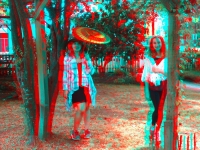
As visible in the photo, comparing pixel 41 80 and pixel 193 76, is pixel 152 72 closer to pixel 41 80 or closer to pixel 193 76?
pixel 41 80

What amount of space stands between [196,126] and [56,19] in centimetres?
324

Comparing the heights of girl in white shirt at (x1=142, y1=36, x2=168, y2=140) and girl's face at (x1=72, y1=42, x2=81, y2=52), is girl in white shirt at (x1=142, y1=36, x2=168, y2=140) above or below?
below

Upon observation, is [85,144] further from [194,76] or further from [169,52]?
[194,76]

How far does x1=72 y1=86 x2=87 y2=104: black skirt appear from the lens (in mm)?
5531

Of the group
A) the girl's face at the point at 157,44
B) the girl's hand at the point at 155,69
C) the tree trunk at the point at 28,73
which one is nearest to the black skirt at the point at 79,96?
the tree trunk at the point at 28,73

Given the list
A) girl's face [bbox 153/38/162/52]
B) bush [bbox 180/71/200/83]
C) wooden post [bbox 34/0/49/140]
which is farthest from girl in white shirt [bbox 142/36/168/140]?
bush [bbox 180/71/200/83]

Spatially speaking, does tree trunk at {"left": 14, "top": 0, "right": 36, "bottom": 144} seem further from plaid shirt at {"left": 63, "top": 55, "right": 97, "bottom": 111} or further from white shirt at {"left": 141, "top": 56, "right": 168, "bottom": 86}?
white shirt at {"left": 141, "top": 56, "right": 168, "bottom": 86}

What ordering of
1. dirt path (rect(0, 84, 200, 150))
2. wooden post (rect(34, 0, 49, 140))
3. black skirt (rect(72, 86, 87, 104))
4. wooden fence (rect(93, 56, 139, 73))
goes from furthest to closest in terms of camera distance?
wooden fence (rect(93, 56, 139, 73))
black skirt (rect(72, 86, 87, 104))
dirt path (rect(0, 84, 200, 150))
wooden post (rect(34, 0, 49, 140))

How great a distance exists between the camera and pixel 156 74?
18.2 ft

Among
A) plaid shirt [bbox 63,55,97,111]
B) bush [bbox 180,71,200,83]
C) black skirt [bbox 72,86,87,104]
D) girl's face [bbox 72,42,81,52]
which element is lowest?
bush [bbox 180,71,200,83]

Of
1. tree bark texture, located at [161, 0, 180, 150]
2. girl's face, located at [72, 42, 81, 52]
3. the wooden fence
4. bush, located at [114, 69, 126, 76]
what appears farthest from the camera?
the wooden fence

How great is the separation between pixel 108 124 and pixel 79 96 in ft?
5.59

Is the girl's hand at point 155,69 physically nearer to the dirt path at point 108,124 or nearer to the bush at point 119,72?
the dirt path at point 108,124

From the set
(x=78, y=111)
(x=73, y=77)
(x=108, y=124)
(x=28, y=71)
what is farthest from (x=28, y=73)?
(x=108, y=124)
